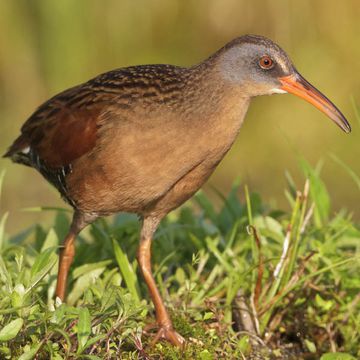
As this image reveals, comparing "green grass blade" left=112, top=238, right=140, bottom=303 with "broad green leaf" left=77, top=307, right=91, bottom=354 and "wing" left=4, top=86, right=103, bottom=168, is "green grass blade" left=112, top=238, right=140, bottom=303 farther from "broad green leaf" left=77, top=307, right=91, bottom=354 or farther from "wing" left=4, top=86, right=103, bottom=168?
"broad green leaf" left=77, top=307, right=91, bottom=354

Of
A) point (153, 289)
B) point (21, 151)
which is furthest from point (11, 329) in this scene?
point (21, 151)

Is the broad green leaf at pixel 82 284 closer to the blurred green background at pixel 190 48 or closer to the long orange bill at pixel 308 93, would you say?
the long orange bill at pixel 308 93

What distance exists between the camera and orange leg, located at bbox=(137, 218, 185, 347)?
432 cm

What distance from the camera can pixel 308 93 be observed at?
14.6ft

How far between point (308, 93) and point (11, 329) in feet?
5.83

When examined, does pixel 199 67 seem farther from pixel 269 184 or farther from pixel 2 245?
pixel 269 184

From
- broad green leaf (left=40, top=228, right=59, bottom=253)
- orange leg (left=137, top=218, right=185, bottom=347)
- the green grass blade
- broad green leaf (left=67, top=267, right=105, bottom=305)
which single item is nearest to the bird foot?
orange leg (left=137, top=218, right=185, bottom=347)

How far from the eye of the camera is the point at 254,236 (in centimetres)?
456

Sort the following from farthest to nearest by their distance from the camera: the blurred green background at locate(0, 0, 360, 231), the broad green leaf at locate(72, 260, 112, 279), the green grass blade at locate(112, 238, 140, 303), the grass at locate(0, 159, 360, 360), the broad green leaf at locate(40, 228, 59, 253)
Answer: the blurred green background at locate(0, 0, 360, 231)
the broad green leaf at locate(40, 228, 59, 253)
the broad green leaf at locate(72, 260, 112, 279)
the green grass blade at locate(112, 238, 140, 303)
the grass at locate(0, 159, 360, 360)

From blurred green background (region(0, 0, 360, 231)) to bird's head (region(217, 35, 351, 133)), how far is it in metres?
4.49

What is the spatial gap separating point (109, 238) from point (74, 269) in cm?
29

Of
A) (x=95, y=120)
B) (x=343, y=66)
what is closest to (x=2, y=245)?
(x=95, y=120)

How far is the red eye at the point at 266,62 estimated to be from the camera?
14.4 ft

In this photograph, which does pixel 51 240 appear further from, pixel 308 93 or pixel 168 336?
pixel 308 93
